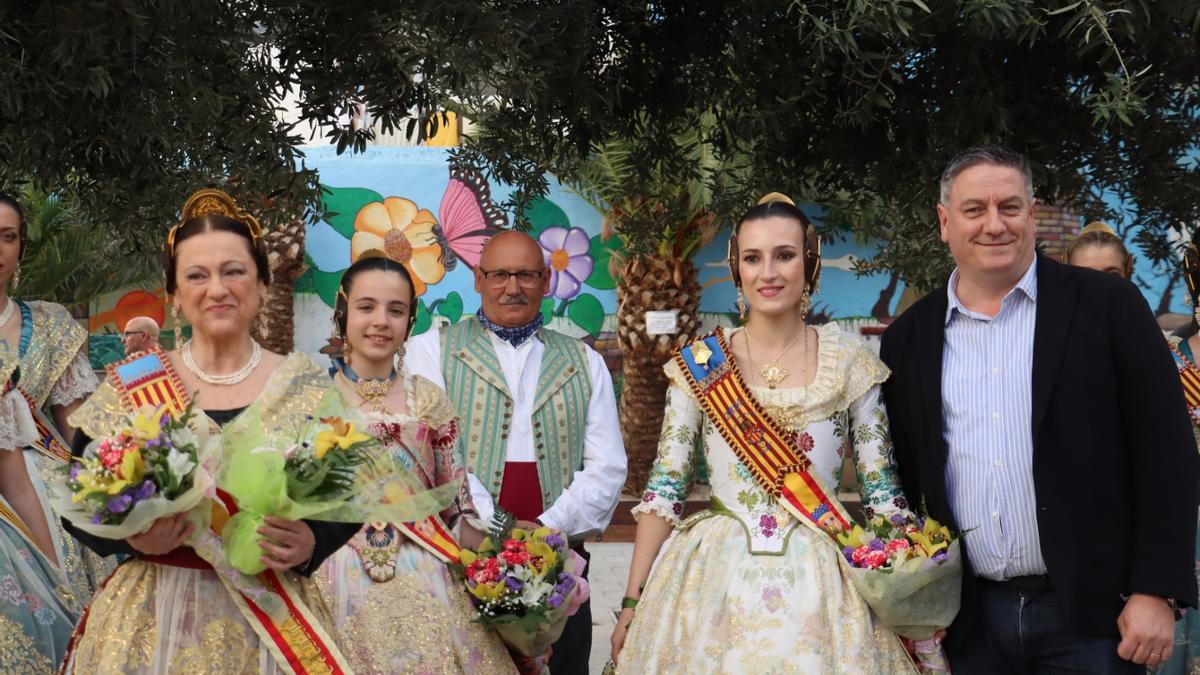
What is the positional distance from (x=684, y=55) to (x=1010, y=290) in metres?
2.03

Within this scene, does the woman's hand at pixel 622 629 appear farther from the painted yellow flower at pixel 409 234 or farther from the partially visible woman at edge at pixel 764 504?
the painted yellow flower at pixel 409 234

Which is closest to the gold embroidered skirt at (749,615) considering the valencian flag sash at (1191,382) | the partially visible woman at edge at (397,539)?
the partially visible woman at edge at (397,539)

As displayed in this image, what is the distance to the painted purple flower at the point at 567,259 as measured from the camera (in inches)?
540

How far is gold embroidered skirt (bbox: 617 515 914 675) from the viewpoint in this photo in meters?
3.97

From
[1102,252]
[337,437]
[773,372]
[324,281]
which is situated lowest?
[337,437]

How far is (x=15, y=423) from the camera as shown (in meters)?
4.94

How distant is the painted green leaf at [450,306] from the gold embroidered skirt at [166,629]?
397 inches

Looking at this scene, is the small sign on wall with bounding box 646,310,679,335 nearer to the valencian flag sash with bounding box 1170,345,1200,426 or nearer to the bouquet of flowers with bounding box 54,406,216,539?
the valencian flag sash with bounding box 1170,345,1200,426

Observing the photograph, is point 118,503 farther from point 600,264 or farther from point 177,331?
point 600,264

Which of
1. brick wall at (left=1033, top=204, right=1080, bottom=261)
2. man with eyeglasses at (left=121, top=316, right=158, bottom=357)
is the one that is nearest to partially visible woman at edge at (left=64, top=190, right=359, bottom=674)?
man with eyeglasses at (left=121, top=316, right=158, bottom=357)

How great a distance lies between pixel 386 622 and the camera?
4.23 m

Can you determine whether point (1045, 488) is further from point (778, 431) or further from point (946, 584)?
point (778, 431)

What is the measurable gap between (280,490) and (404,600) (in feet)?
Result: 3.94

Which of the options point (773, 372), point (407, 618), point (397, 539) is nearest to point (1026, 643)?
point (773, 372)
